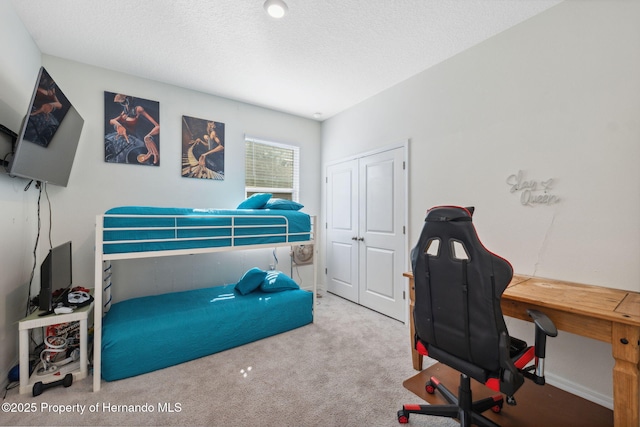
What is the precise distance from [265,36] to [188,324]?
2.52 meters

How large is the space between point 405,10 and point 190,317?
2990 millimetres

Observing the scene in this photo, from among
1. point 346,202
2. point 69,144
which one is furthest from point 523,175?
point 69,144

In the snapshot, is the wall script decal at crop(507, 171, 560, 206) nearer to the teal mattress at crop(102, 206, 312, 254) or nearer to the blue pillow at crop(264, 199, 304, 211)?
the teal mattress at crop(102, 206, 312, 254)

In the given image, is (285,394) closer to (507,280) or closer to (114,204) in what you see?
(507,280)

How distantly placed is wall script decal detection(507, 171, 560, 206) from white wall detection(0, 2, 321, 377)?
9.49ft

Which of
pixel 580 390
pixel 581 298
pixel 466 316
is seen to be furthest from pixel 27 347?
pixel 580 390

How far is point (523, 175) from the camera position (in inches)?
84.7

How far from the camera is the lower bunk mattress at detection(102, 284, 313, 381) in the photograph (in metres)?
2.02

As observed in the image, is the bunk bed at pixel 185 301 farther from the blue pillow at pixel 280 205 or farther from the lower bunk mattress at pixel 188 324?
the blue pillow at pixel 280 205

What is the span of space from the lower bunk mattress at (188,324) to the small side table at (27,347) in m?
0.17

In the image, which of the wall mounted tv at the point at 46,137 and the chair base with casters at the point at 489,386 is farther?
the wall mounted tv at the point at 46,137

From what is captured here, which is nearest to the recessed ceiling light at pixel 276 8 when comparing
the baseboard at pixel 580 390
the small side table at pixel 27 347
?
the small side table at pixel 27 347

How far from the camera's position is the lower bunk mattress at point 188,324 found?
2023 mm

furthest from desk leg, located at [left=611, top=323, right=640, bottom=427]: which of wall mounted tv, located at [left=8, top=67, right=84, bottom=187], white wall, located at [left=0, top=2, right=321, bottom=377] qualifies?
wall mounted tv, located at [left=8, top=67, right=84, bottom=187]
